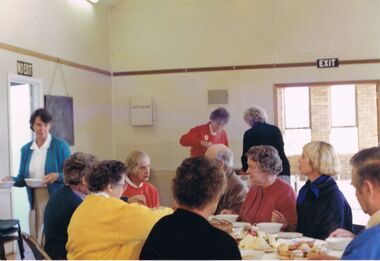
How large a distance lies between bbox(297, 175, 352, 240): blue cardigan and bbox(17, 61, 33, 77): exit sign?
4152 millimetres

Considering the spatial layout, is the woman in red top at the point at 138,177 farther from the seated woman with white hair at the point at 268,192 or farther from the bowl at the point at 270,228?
the bowl at the point at 270,228

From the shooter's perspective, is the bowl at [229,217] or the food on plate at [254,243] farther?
the bowl at [229,217]

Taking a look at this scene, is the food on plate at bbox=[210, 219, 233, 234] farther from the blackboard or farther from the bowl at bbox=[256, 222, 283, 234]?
the blackboard

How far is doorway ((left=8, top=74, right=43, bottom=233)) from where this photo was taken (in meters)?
5.90

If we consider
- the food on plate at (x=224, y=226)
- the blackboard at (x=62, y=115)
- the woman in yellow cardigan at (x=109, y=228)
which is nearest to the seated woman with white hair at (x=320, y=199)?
the food on plate at (x=224, y=226)

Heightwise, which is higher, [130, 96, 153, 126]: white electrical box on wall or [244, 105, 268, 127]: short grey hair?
[130, 96, 153, 126]: white electrical box on wall

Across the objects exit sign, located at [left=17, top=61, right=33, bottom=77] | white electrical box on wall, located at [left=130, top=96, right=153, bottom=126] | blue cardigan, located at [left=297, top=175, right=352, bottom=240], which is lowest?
blue cardigan, located at [left=297, top=175, right=352, bottom=240]

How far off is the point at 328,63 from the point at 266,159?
5.07 meters

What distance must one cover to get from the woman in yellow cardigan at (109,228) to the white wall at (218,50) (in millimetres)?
6034

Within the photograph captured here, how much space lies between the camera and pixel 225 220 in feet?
11.4

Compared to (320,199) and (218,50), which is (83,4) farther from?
(320,199)

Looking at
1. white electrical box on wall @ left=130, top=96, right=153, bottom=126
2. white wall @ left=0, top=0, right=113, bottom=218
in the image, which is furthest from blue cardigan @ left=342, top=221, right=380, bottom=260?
white electrical box on wall @ left=130, top=96, right=153, bottom=126

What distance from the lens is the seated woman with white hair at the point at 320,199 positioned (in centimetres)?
303

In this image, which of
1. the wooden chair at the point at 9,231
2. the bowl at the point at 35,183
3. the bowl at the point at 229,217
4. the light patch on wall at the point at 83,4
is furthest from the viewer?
the light patch on wall at the point at 83,4
